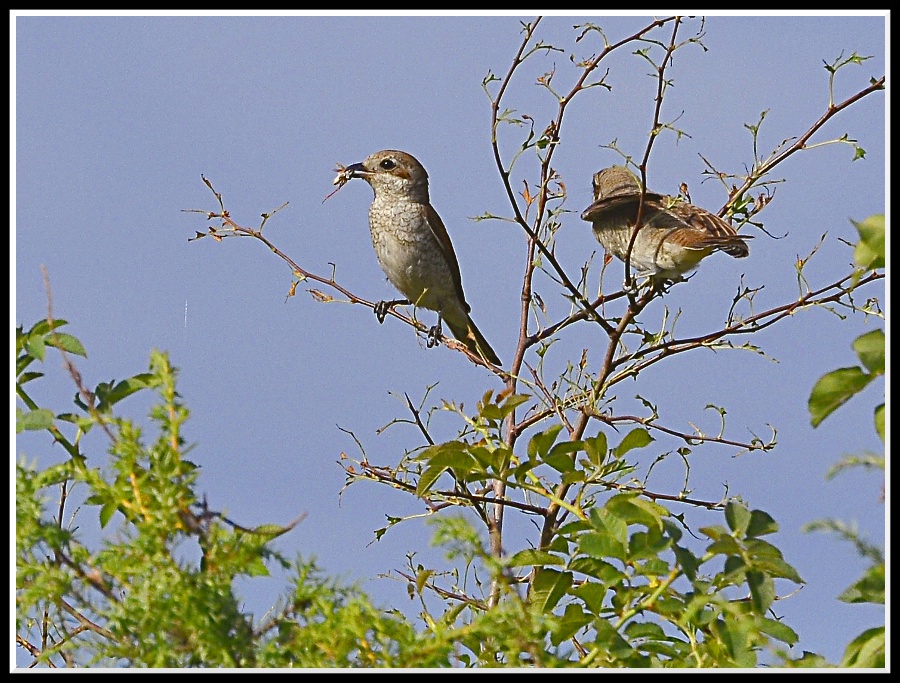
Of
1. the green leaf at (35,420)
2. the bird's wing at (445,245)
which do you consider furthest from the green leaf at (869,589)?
the bird's wing at (445,245)

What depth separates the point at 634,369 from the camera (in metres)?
2.75

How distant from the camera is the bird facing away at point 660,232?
4141 millimetres

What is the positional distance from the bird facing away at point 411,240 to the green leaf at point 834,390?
16.1ft

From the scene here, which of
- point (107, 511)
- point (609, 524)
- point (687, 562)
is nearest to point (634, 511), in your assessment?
point (609, 524)

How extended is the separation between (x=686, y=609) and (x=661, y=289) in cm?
226

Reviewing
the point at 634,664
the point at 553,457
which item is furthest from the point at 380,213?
the point at 634,664

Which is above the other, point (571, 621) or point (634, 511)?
point (634, 511)

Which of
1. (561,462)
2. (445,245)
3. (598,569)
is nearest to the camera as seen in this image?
(598,569)

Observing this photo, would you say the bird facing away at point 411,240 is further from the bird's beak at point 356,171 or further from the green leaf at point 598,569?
the green leaf at point 598,569

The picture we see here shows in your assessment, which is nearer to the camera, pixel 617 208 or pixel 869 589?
pixel 869 589

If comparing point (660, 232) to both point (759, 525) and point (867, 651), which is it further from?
point (867, 651)

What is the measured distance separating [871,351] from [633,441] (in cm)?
75

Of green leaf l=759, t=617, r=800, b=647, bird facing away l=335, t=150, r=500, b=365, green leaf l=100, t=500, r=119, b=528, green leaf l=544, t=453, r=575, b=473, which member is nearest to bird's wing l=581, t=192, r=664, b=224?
bird facing away l=335, t=150, r=500, b=365

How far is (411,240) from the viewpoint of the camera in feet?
21.1
